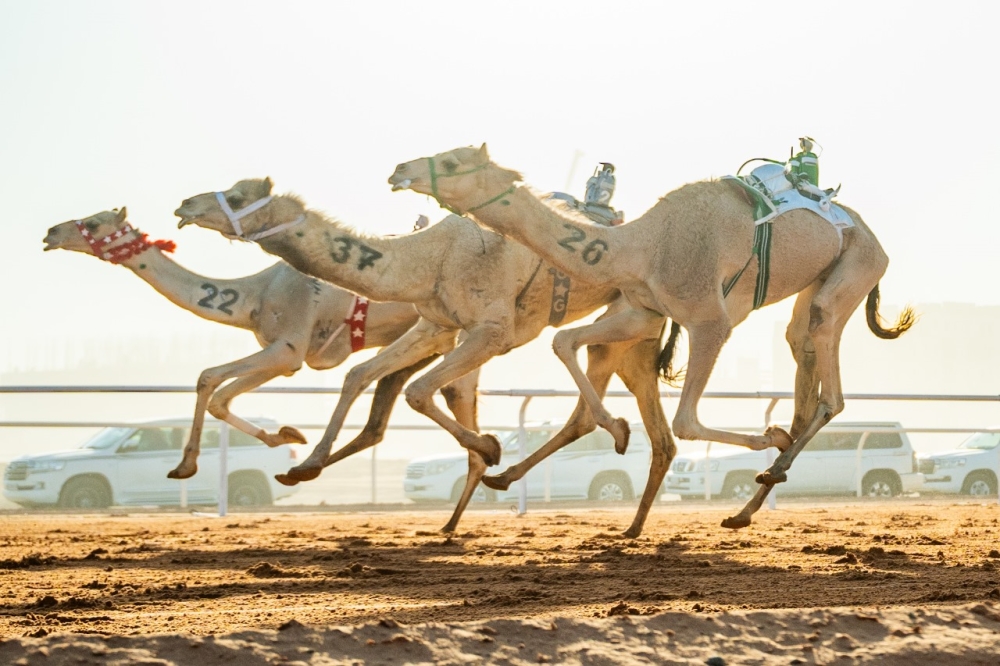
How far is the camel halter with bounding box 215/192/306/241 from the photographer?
35.1 feet

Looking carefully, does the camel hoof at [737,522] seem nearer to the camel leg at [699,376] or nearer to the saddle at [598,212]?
the camel leg at [699,376]

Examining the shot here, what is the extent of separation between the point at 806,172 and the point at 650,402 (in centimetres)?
212

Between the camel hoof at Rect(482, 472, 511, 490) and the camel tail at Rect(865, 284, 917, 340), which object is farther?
the camel tail at Rect(865, 284, 917, 340)

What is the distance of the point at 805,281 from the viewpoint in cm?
1128

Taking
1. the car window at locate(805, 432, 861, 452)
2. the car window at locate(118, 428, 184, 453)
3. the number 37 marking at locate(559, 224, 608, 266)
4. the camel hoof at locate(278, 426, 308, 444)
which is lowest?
the camel hoof at locate(278, 426, 308, 444)

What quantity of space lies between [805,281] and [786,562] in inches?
113

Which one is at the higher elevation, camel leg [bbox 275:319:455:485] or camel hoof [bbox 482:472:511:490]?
camel leg [bbox 275:319:455:485]

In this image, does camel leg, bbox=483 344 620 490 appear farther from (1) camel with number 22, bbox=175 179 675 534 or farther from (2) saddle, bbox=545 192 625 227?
(2) saddle, bbox=545 192 625 227

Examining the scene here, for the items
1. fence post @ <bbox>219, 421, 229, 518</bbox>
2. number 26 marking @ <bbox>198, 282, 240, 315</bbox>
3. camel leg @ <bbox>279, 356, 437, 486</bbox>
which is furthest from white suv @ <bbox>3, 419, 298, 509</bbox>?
camel leg @ <bbox>279, 356, 437, 486</bbox>

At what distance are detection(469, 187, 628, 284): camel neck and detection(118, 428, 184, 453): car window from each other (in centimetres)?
846

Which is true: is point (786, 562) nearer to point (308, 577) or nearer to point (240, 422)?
point (308, 577)

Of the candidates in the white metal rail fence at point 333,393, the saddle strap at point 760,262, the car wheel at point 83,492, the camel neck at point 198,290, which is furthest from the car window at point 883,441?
the car wheel at point 83,492

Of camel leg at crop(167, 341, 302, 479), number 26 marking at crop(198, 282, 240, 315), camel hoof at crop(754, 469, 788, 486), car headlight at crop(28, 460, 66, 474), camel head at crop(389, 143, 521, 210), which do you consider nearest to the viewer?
camel head at crop(389, 143, 521, 210)

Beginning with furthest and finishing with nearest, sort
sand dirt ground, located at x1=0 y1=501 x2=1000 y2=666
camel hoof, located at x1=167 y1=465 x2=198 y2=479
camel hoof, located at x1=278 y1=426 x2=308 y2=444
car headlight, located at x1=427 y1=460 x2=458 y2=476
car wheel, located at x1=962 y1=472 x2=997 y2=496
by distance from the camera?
car headlight, located at x1=427 y1=460 x2=458 y2=476
car wheel, located at x1=962 y1=472 x2=997 y2=496
camel hoof, located at x1=278 y1=426 x2=308 y2=444
camel hoof, located at x1=167 y1=465 x2=198 y2=479
sand dirt ground, located at x1=0 y1=501 x2=1000 y2=666
